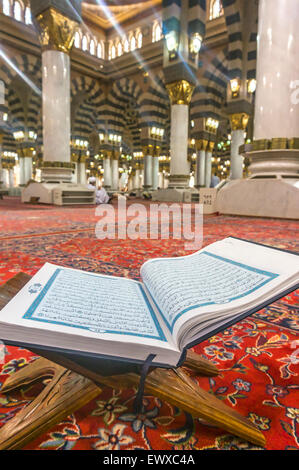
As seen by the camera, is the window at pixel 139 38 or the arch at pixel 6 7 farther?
the window at pixel 139 38

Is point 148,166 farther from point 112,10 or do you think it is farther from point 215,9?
point 112,10

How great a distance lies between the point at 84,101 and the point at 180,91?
25.9 feet

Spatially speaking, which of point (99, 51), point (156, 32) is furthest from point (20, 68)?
point (156, 32)

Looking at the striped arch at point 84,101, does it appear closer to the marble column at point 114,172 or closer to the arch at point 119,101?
the arch at point 119,101

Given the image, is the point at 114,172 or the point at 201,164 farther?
the point at 114,172

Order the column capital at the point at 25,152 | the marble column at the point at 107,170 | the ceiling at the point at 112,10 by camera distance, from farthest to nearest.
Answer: the marble column at the point at 107,170, the column capital at the point at 25,152, the ceiling at the point at 112,10

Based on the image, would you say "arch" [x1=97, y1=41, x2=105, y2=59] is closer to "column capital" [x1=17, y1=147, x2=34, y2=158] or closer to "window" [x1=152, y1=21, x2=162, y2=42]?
"window" [x1=152, y1=21, x2=162, y2=42]

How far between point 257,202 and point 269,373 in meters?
3.97

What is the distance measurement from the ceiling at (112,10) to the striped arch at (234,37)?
160 inches

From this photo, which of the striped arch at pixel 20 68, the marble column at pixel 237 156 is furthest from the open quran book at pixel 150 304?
the striped arch at pixel 20 68

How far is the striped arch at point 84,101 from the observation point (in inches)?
543

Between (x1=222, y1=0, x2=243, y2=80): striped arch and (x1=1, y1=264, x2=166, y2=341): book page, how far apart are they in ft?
37.6

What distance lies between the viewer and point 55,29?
7.13 meters

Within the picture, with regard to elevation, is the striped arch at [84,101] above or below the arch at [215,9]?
below
